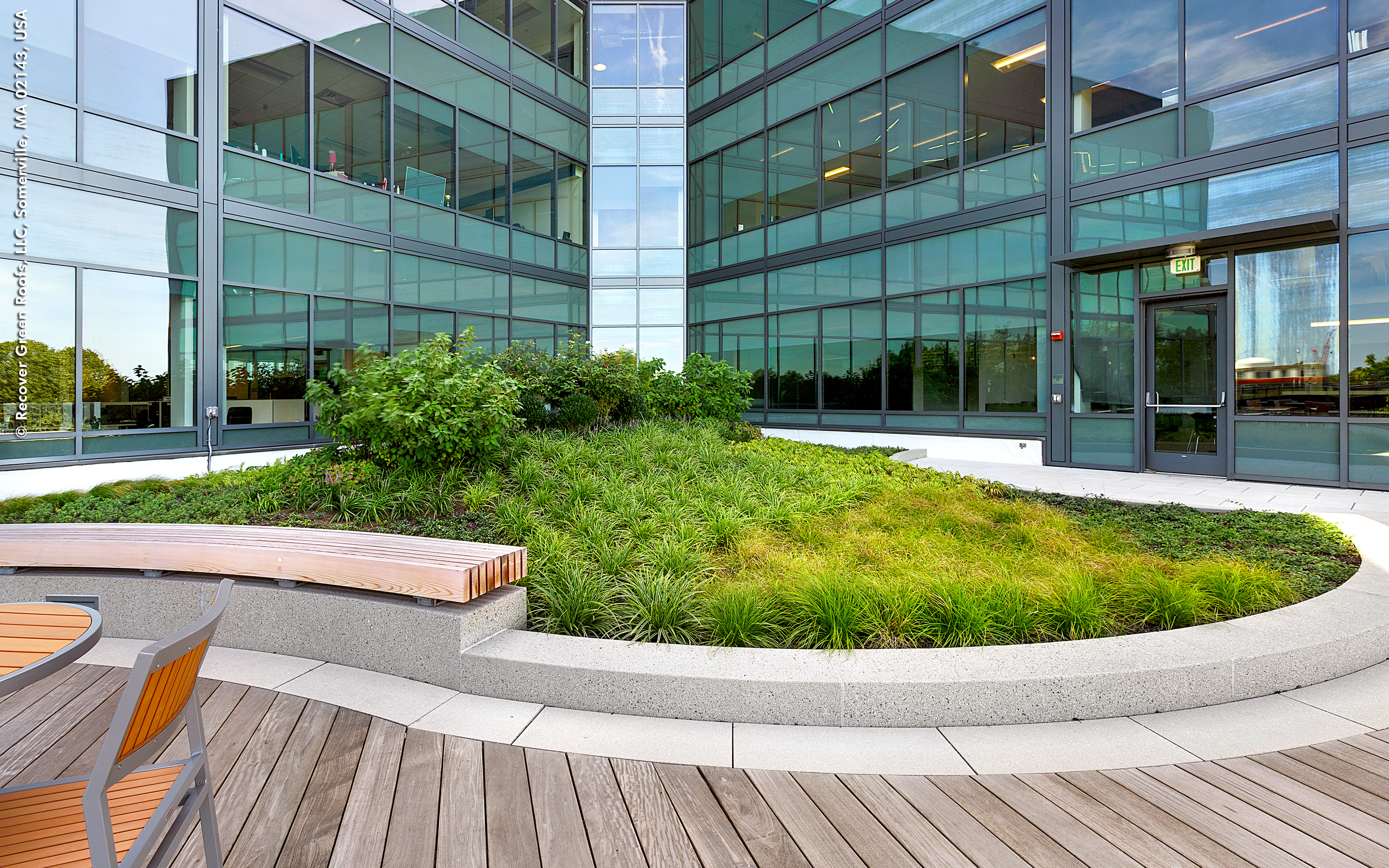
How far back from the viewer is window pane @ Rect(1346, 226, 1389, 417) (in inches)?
352

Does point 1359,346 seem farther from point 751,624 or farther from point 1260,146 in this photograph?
point 751,624

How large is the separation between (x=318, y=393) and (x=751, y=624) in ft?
16.3

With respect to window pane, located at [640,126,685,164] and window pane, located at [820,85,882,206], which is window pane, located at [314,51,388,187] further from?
window pane, located at [820,85,882,206]

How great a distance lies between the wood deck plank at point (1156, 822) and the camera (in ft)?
7.36

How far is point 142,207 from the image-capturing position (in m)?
10.5

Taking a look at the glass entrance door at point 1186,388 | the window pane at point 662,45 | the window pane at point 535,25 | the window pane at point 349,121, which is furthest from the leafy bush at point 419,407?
the window pane at point 662,45

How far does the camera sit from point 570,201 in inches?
738

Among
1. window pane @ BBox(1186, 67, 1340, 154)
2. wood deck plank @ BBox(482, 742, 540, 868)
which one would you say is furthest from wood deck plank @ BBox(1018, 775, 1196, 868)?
window pane @ BBox(1186, 67, 1340, 154)

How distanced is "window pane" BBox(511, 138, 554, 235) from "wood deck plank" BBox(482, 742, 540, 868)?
15545 millimetres

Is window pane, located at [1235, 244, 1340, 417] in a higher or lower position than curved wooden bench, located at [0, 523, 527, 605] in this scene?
higher

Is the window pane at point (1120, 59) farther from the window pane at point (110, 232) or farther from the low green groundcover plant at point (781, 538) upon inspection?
the window pane at point (110, 232)

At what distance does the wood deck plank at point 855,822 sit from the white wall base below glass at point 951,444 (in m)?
10.5

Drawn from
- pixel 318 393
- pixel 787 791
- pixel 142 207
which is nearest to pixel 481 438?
pixel 318 393

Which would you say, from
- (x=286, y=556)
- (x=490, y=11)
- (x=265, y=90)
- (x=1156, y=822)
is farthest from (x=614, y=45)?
(x=1156, y=822)
